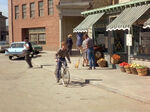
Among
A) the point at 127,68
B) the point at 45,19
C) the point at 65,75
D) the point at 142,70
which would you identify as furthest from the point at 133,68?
the point at 45,19

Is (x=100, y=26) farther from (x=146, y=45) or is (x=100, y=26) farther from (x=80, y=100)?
(x=80, y=100)

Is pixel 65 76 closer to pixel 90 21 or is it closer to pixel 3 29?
pixel 90 21

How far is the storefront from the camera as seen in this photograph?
12559mm

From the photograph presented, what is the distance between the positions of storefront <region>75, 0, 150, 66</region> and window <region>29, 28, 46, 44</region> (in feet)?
62.3

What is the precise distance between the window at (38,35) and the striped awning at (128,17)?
905 inches

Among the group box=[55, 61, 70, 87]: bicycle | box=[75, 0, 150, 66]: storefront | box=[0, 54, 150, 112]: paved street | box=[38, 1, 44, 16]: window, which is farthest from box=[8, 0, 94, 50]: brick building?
box=[0, 54, 150, 112]: paved street

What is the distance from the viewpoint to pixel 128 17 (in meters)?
12.7

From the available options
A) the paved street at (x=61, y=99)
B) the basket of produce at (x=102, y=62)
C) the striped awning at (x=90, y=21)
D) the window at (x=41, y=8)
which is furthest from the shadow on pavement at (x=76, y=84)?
the window at (x=41, y=8)

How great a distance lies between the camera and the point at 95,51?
15.8 m

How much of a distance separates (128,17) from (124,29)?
664mm

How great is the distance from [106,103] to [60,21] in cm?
2236

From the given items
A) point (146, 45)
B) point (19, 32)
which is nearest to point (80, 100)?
point (146, 45)

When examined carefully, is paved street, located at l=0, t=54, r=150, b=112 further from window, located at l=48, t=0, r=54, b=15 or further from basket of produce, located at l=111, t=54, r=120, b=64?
window, located at l=48, t=0, r=54, b=15

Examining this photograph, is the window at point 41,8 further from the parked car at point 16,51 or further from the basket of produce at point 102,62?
Result: the basket of produce at point 102,62
